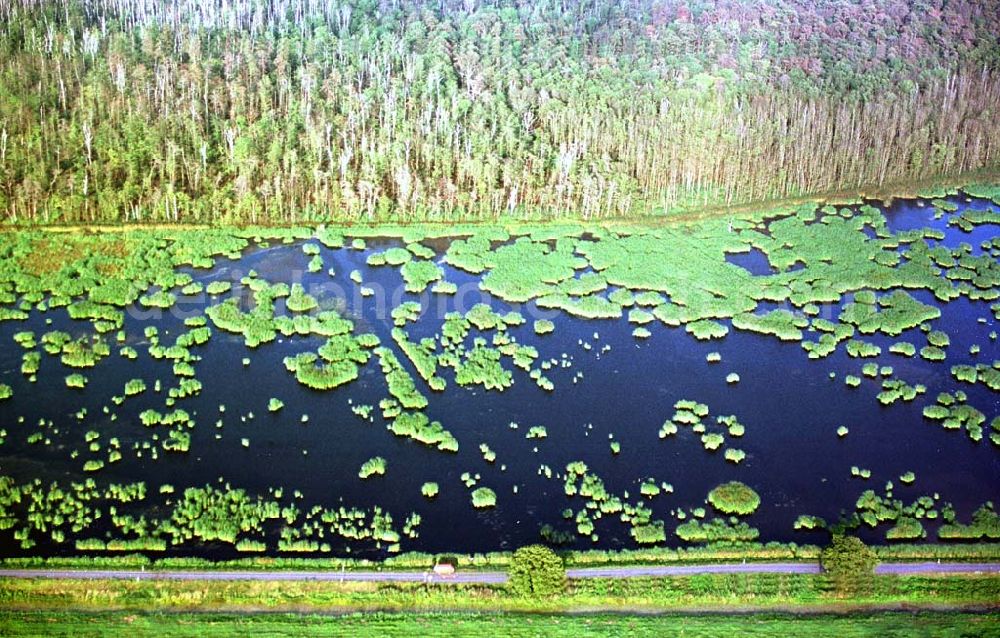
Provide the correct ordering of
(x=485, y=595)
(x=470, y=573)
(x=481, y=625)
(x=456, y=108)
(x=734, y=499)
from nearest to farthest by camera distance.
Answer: (x=481, y=625)
(x=485, y=595)
(x=470, y=573)
(x=734, y=499)
(x=456, y=108)

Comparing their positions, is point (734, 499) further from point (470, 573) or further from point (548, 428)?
point (470, 573)

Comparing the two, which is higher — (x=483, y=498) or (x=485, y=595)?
(x=483, y=498)

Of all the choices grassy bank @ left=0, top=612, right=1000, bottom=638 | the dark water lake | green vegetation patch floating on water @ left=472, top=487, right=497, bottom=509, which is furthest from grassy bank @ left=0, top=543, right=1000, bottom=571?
green vegetation patch floating on water @ left=472, top=487, right=497, bottom=509

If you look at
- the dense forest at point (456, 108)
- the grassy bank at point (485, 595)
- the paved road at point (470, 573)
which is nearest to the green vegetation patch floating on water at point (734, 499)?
the paved road at point (470, 573)

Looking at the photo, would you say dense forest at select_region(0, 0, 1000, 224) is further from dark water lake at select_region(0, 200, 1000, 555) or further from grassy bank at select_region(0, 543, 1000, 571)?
grassy bank at select_region(0, 543, 1000, 571)

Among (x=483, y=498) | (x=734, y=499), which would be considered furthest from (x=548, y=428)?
(x=734, y=499)

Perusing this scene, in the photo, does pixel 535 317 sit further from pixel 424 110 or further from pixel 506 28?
pixel 506 28
